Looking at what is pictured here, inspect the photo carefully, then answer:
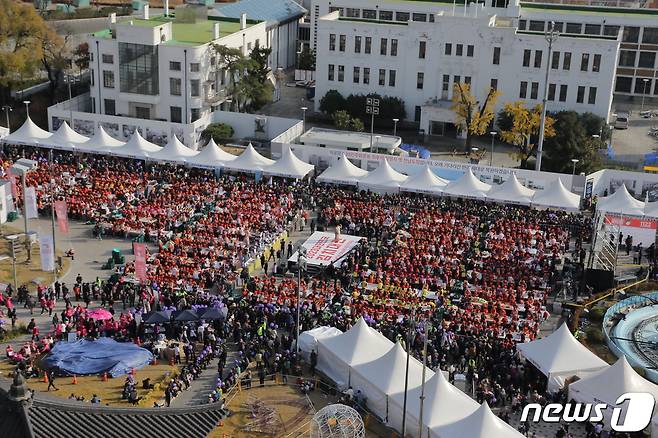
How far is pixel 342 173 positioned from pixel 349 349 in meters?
20.0

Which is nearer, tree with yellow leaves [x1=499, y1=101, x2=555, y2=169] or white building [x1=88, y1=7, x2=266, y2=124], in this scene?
tree with yellow leaves [x1=499, y1=101, x2=555, y2=169]

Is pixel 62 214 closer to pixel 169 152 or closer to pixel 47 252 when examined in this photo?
pixel 47 252

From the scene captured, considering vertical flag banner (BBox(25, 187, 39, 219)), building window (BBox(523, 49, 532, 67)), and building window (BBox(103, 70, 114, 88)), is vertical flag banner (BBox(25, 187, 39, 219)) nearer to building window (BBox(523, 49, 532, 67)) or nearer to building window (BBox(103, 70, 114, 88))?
building window (BBox(103, 70, 114, 88))

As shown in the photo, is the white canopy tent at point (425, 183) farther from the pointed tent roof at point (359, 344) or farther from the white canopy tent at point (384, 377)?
the white canopy tent at point (384, 377)

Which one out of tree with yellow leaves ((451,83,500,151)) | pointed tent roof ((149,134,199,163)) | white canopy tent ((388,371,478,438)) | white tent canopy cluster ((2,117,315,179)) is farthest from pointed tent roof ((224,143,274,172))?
white canopy tent ((388,371,478,438))

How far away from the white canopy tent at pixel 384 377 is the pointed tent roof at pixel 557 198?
60.3ft

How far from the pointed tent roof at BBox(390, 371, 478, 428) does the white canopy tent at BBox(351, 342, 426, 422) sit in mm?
621

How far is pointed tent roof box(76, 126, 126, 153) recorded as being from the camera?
5389cm

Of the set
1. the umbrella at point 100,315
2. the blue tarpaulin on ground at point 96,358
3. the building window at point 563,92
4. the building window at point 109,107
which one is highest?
the building window at point 563,92

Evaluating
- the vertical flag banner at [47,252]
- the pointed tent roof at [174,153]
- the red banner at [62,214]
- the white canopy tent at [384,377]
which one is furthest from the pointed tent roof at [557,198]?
the vertical flag banner at [47,252]

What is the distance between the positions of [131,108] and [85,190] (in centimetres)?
1764

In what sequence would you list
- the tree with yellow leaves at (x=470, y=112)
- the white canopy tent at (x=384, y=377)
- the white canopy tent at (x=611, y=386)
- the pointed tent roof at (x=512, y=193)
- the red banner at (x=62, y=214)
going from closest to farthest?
the white canopy tent at (x=611, y=386) → the white canopy tent at (x=384, y=377) → the red banner at (x=62, y=214) → the pointed tent roof at (x=512, y=193) → the tree with yellow leaves at (x=470, y=112)

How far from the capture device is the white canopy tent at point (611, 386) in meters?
29.7

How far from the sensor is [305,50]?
83188 mm
